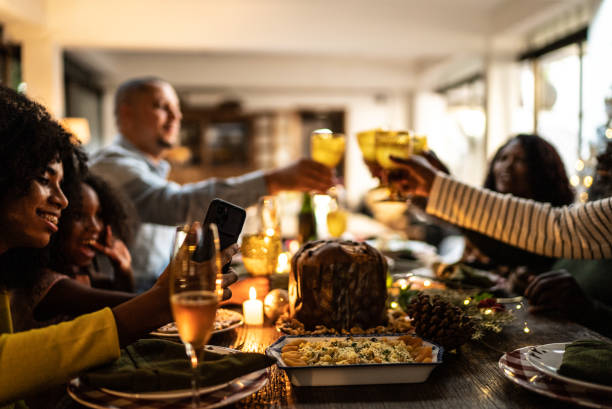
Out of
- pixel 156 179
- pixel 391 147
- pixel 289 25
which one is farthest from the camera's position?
pixel 289 25

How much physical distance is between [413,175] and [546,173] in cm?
83

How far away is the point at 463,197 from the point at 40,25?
523 cm

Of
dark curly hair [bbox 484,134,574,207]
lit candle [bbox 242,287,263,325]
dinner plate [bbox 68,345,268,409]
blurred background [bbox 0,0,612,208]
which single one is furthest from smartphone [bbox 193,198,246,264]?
blurred background [bbox 0,0,612,208]

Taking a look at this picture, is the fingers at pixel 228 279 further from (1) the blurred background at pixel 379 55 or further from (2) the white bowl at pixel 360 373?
(1) the blurred background at pixel 379 55

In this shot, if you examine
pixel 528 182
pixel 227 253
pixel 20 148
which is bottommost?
pixel 227 253

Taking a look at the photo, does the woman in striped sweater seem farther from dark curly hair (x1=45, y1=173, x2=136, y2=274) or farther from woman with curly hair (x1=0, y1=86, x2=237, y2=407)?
dark curly hair (x1=45, y1=173, x2=136, y2=274)

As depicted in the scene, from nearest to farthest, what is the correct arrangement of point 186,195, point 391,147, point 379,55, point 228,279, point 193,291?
point 193,291 < point 228,279 < point 391,147 < point 186,195 < point 379,55

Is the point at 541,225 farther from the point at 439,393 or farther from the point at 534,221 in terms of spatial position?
the point at 439,393

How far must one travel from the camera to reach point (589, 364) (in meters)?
0.77

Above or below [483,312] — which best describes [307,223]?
above

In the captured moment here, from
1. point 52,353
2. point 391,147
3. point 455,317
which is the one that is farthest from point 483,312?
point 52,353

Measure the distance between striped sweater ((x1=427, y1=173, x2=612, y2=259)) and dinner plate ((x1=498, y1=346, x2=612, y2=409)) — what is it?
0.57m

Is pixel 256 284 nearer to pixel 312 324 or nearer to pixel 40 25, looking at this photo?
pixel 312 324

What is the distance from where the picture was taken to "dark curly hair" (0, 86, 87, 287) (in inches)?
40.7
